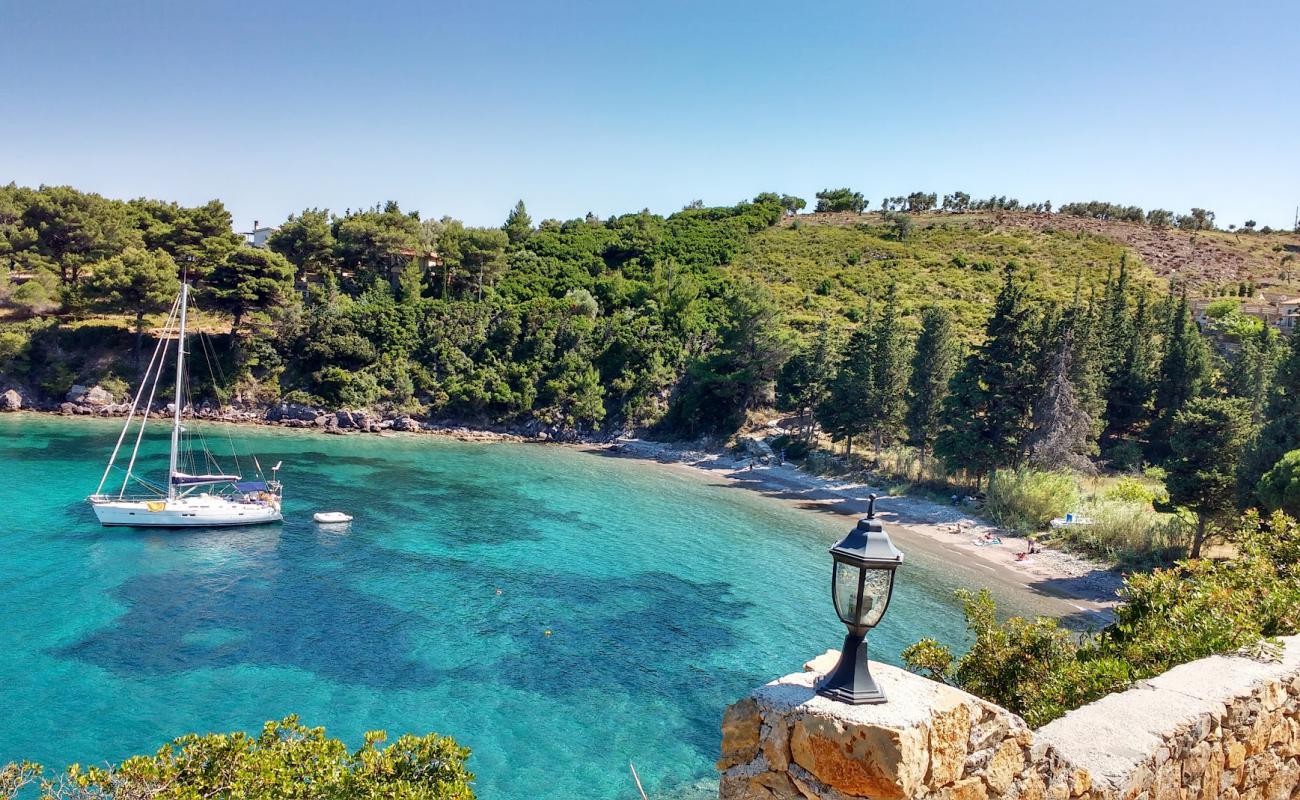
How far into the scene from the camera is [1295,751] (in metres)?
6.16

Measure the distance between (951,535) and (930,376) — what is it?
11056mm

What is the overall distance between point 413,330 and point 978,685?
5392 centimetres

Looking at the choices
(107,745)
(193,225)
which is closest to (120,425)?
(193,225)

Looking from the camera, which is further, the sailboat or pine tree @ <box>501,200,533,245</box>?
pine tree @ <box>501,200,533,245</box>

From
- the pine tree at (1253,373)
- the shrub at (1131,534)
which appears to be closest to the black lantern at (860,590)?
the shrub at (1131,534)

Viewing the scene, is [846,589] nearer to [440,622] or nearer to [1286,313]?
[440,622]

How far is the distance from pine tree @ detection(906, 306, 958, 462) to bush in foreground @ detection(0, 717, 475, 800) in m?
35.5

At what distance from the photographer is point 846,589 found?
4.69 metres

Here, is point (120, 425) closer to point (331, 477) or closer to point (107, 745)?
point (331, 477)

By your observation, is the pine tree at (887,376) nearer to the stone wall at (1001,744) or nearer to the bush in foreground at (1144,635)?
the bush in foreground at (1144,635)

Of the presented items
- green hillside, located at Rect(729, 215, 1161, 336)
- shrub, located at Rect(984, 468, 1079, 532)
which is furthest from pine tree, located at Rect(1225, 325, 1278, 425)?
green hillside, located at Rect(729, 215, 1161, 336)

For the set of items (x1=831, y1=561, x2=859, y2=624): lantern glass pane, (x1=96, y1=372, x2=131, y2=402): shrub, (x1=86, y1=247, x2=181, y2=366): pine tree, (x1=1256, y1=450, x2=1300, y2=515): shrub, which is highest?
(x1=86, y1=247, x2=181, y2=366): pine tree

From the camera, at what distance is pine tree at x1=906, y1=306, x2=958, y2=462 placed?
40000mm

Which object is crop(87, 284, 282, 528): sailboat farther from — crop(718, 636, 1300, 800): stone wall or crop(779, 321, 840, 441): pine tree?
crop(718, 636, 1300, 800): stone wall
